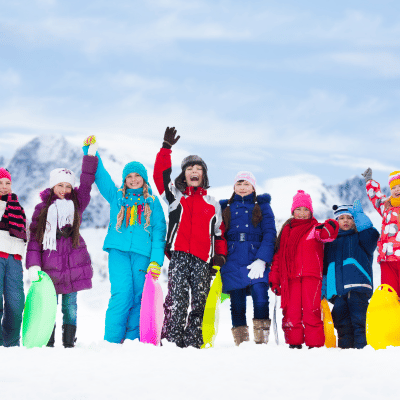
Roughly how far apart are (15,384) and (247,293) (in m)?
2.80

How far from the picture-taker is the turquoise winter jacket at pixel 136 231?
5125 millimetres

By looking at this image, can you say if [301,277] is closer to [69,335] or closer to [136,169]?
A: [136,169]

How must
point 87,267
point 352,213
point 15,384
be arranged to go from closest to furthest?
1. point 15,384
2. point 87,267
3. point 352,213

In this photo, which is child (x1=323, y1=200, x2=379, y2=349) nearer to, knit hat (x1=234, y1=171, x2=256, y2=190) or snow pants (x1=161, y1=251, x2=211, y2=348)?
knit hat (x1=234, y1=171, x2=256, y2=190)

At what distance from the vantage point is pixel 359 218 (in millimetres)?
5559

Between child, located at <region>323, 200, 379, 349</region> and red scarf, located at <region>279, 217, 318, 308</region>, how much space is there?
0.43 metres

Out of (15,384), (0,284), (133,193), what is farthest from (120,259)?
(15,384)

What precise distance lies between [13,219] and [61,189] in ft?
2.12

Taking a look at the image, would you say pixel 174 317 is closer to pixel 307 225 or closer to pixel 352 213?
pixel 307 225

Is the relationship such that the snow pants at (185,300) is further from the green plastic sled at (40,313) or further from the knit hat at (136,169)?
the green plastic sled at (40,313)

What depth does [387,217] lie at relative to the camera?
5.51 m

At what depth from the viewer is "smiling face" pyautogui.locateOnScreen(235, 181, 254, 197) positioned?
18.4 feet

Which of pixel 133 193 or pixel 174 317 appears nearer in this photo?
pixel 174 317

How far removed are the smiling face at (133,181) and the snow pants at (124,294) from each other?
0.82m
